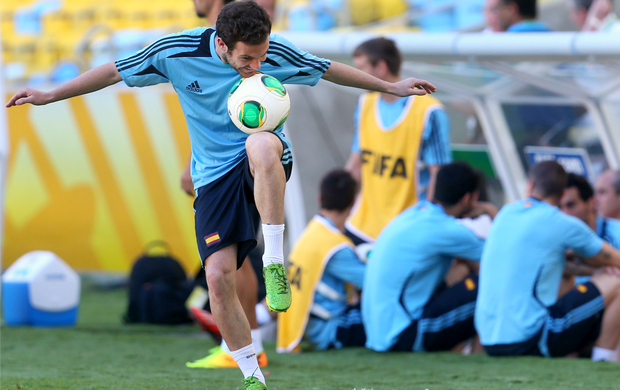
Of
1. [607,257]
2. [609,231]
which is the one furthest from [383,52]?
[607,257]

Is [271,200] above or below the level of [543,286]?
above

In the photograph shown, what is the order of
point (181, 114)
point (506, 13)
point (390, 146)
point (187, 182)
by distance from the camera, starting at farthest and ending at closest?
point (181, 114)
point (506, 13)
point (390, 146)
point (187, 182)

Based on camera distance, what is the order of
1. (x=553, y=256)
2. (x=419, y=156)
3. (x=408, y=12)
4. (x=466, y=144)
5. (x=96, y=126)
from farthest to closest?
(x=408, y=12) → (x=96, y=126) → (x=466, y=144) → (x=419, y=156) → (x=553, y=256)

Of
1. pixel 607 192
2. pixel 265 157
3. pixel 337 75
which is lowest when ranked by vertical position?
pixel 607 192

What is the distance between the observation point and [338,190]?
545 centimetres

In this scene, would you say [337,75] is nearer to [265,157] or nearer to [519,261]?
[265,157]

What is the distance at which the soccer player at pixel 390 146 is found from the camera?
18.4 ft

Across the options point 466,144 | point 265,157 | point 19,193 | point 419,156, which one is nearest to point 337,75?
point 265,157

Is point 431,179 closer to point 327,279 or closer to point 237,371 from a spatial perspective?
point 327,279

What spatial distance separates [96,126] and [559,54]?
21.3 ft

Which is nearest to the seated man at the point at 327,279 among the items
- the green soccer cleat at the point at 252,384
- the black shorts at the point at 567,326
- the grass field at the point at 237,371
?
the grass field at the point at 237,371

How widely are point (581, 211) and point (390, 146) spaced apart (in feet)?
4.61

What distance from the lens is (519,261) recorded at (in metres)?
4.74

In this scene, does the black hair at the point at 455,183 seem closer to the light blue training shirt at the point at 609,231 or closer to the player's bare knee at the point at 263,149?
the light blue training shirt at the point at 609,231
